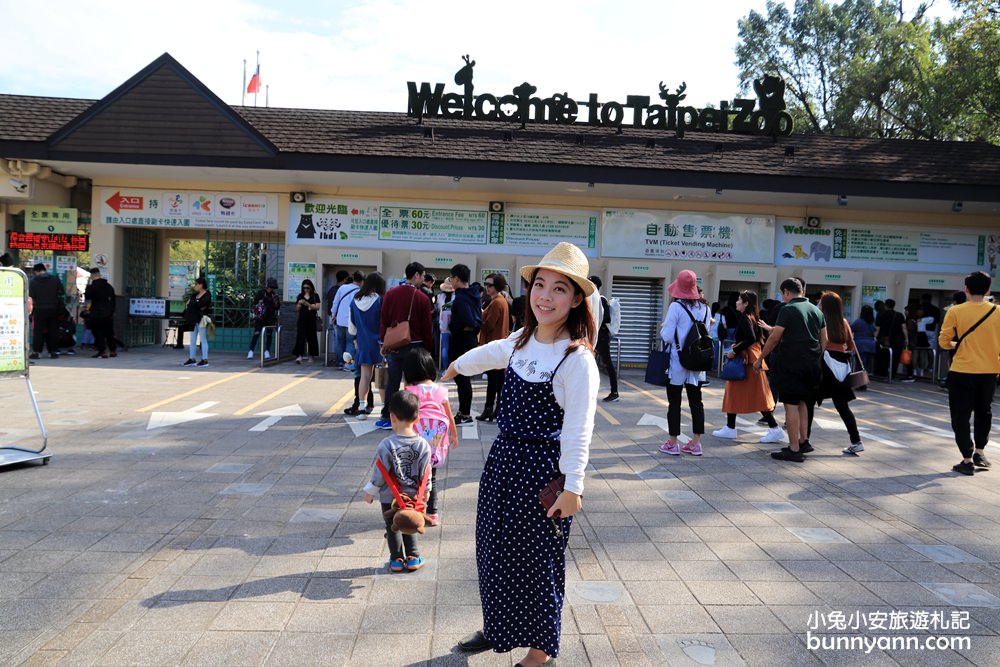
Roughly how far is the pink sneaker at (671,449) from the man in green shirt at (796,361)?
0.99 meters

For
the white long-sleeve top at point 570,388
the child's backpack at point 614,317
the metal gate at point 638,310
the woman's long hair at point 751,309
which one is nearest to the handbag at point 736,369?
the woman's long hair at point 751,309

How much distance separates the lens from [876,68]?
29578 mm

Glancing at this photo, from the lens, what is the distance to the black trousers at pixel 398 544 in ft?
13.6

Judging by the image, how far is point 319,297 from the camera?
15.8 metres

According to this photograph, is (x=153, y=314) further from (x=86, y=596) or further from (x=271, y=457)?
(x=86, y=596)

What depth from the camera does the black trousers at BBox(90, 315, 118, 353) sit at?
14914mm

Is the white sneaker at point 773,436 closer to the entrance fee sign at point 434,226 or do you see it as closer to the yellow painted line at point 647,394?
the yellow painted line at point 647,394

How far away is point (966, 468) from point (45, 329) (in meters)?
15.5

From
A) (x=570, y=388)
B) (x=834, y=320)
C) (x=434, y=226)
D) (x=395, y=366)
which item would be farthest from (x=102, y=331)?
(x=570, y=388)

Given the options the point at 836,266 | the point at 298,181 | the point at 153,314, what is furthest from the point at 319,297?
the point at 836,266

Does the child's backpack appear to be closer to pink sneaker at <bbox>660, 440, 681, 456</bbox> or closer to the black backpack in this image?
pink sneaker at <bbox>660, 440, 681, 456</bbox>

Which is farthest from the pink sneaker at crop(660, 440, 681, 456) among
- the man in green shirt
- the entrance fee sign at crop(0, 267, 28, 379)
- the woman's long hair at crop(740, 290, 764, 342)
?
the entrance fee sign at crop(0, 267, 28, 379)

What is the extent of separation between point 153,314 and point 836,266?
16.6 metres

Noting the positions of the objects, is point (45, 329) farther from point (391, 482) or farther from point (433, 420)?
point (391, 482)
